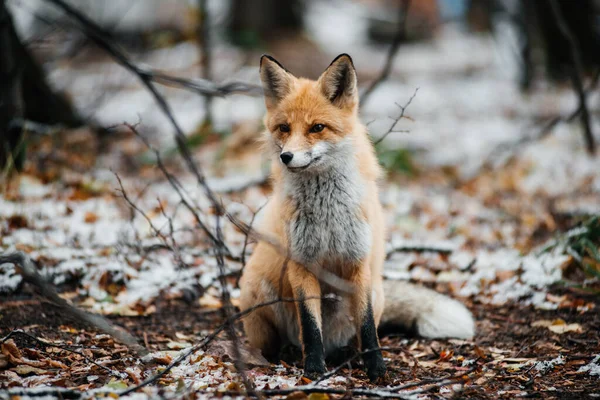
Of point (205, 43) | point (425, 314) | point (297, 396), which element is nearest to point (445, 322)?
point (425, 314)

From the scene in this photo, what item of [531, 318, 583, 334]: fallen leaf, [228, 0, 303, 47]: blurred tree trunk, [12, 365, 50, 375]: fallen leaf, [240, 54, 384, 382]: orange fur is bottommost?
[531, 318, 583, 334]: fallen leaf

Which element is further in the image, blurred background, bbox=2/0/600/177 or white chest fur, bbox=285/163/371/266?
blurred background, bbox=2/0/600/177

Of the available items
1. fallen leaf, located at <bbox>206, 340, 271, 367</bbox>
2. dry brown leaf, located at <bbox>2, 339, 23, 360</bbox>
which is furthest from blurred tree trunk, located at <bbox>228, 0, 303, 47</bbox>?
dry brown leaf, located at <bbox>2, 339, 23, 360</bbox>

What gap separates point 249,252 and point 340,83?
2.55 meters

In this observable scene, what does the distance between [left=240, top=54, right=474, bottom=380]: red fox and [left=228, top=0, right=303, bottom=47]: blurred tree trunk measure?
43.8 ft

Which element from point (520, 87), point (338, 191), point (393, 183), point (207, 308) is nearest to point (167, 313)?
point (207, 308)

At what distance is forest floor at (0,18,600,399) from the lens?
3336mm

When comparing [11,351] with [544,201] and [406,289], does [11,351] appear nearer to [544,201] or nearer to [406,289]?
[406,289]

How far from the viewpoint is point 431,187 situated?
880cm

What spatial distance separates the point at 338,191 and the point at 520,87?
12090 millimetres

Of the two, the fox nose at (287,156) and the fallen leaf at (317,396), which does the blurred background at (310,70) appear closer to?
the fox nose at (287,156)

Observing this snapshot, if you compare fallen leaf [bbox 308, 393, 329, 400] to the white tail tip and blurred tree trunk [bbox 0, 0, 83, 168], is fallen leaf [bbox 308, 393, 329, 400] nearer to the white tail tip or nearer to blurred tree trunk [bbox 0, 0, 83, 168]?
the white tail tip

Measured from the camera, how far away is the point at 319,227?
3.62 m

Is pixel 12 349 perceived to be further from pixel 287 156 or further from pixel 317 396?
pixel 287 156
